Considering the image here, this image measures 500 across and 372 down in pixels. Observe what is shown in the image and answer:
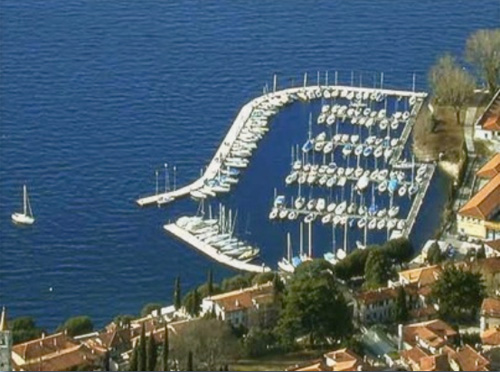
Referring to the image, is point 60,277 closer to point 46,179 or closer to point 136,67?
point 46,179

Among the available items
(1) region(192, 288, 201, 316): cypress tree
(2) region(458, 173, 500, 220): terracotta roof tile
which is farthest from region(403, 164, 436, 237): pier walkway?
(1) region(192, 288, 201, 316): cypress tree

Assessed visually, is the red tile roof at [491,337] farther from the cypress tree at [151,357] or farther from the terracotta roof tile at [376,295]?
the cypress tree at [151,357]

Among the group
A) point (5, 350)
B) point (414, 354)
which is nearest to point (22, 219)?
point (5, 350)

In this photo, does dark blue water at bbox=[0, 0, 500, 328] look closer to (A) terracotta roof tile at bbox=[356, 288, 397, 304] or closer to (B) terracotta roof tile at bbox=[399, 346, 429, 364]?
(A) terracotta roof tile at bbox=[356, 288, 397, 304]

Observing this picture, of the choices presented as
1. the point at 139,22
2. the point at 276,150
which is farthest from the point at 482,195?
the point at 139,22

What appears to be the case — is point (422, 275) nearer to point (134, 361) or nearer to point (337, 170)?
point (134, 361)

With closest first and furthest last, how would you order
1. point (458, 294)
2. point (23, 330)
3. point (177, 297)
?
point (458, 294)
point (23, 330)
point (177, 297)
